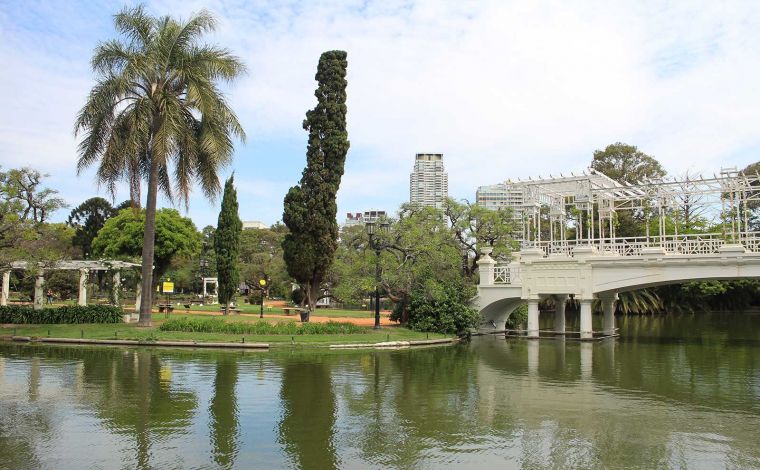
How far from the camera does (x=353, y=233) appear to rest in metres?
47.8

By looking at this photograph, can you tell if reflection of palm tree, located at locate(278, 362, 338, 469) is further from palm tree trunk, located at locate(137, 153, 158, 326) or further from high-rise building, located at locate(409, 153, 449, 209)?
high-rise building, located at locate(409, 153, 449, 209)

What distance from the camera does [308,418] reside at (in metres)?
12.8

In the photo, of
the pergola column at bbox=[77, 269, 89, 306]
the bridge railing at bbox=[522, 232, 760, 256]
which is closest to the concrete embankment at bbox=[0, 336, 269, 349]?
the pergola column at bbox=[77, 269, 89, 306]

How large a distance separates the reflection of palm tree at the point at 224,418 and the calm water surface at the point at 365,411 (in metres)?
0.04

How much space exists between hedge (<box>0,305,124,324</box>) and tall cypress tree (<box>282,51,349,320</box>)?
12.0m

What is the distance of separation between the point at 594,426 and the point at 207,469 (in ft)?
25.0

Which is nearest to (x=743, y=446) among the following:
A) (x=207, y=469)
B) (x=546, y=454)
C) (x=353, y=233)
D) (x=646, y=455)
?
(x=646, y=455)

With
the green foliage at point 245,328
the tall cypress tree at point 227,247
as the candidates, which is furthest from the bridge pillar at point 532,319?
the tall cypress tree at point 227,247

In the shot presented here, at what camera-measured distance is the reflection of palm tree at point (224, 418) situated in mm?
10150

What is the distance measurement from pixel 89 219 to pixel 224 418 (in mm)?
71358

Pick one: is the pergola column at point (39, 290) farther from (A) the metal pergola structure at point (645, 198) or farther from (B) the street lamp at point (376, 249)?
(A) the metal pergola structure at point (645, 198)

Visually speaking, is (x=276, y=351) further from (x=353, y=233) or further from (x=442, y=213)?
(x=353, y=233)

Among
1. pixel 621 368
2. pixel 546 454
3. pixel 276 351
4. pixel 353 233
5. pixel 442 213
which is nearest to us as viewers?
pixel 546 454

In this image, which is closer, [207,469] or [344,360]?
[207,469]
